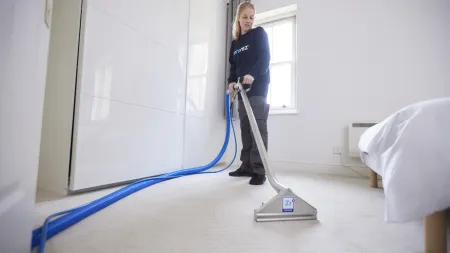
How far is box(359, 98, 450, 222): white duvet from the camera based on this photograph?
525 millimetres

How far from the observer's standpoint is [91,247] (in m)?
0.63

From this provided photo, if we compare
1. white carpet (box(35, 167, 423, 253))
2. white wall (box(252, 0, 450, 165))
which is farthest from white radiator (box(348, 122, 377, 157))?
white carpet (box(35, 167, 423, 253))

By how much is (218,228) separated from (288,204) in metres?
0.32

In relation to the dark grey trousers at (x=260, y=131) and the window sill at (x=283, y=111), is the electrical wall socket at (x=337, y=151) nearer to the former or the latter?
the window sill at (x=283, y=111)

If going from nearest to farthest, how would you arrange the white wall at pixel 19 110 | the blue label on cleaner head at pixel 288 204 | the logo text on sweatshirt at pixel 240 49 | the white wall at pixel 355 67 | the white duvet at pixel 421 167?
the white wall at pixel 19 110 < the white duvet at pixel 421 167 < the blue label on cleaner head at pixel 288 204 < the logo text on sweatshirt at pixel 240 49 < the white wall at pixel 355 67

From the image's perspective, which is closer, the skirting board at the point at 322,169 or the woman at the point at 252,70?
the woman at the point at 252,70

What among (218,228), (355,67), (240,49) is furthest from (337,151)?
(218,228)

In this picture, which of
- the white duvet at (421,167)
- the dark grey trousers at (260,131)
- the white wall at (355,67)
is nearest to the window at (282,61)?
the white wall at (355,67)

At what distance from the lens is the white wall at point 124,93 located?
1.23 meters

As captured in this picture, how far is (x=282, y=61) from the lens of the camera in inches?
110

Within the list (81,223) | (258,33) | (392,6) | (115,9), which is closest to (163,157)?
(81,223)

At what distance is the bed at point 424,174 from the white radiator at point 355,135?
1.65 metres

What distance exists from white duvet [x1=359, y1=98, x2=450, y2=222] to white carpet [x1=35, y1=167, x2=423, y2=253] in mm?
200

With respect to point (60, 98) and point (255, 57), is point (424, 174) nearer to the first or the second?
point (255, 57)
